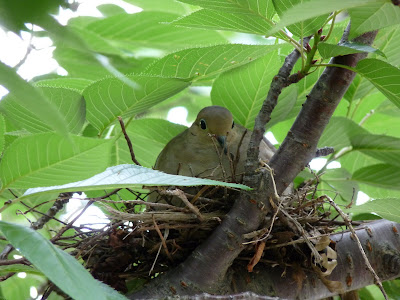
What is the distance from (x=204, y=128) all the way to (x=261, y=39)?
1.73 ft

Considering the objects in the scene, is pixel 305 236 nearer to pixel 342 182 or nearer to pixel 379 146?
pixel 379 146

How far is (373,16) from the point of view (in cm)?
146

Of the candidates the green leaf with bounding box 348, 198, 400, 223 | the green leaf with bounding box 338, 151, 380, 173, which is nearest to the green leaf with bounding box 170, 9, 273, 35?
the green leaf with bounding box 348, 198, 400, 223

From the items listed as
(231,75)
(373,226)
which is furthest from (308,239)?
(231,75)

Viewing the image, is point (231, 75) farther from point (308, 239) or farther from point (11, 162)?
point (11, 162)

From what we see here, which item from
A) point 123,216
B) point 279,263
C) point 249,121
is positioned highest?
point 249,121

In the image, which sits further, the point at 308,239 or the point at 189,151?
the point at 189,151

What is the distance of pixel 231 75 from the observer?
7.66 feet

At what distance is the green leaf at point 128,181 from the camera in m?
1.22

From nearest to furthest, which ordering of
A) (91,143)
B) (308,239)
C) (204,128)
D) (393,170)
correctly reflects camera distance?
(91,143)
(308,239)
(393,170)
(204,128)

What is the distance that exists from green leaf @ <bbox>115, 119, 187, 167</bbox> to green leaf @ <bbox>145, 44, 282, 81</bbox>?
50 cm

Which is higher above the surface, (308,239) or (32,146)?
(32,146)

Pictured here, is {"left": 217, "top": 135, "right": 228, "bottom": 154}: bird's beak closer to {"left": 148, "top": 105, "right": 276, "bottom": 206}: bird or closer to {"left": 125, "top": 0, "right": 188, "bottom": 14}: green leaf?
{"left": 148, "top": 105, "right": 276, "bottom": 206}: bird

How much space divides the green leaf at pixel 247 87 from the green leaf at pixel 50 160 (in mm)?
1181
